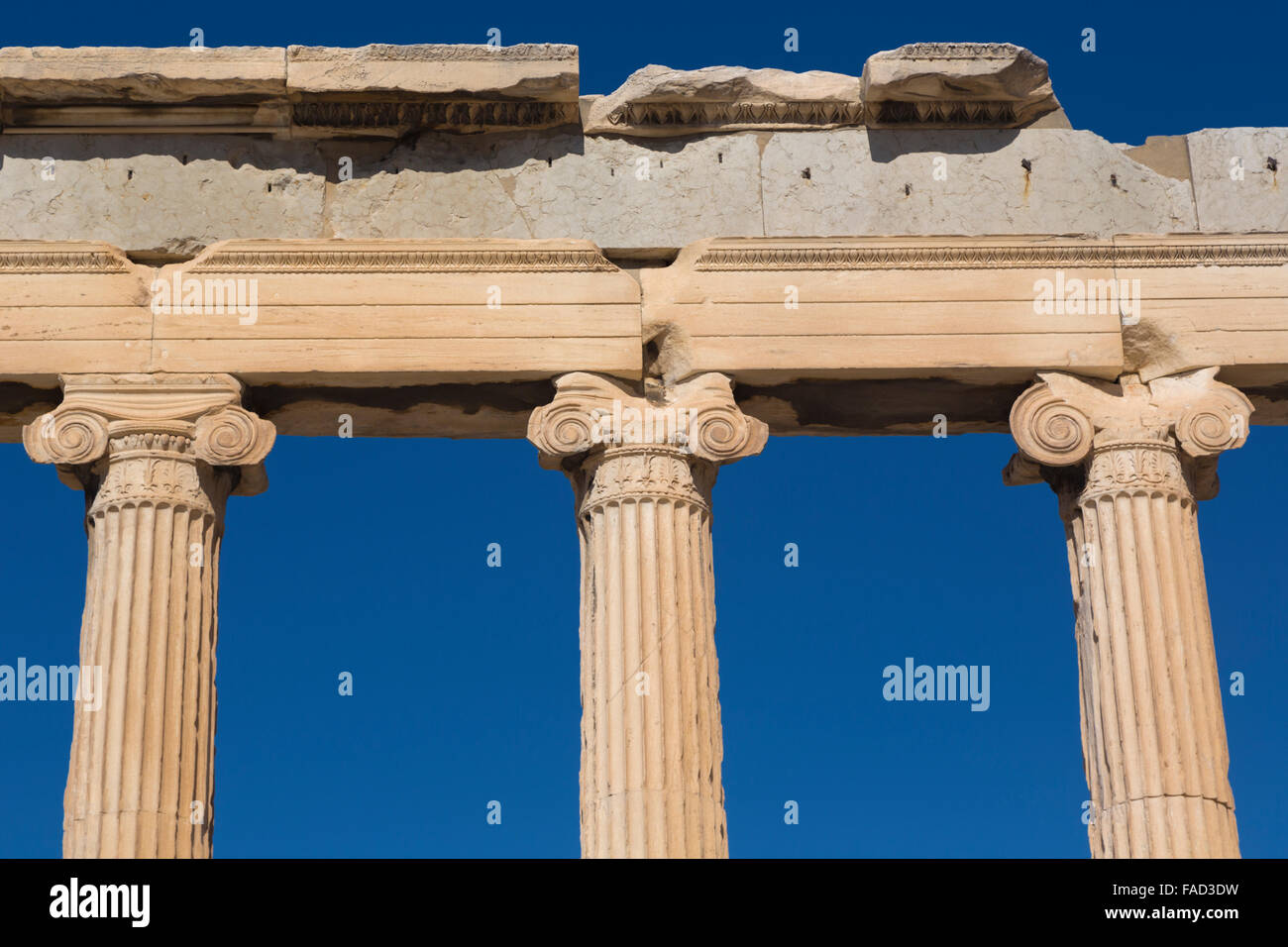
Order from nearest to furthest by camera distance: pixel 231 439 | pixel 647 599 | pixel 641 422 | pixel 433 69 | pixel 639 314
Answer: pixel 647 599 → pixel 231 439 → pixel 641 422 → pixel 639 314 → pixel 433 69

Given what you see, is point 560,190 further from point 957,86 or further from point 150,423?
point 150,423

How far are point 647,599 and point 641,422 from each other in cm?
165

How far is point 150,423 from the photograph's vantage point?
21438 millimetres

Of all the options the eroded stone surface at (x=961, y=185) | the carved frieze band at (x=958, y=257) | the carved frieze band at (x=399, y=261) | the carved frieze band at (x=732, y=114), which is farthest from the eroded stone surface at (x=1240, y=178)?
the carved frieze band at (x=399, y=261)

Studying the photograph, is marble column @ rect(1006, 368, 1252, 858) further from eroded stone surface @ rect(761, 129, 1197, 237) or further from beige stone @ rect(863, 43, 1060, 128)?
beige stone @ rect(863, 43, 1060, 128)

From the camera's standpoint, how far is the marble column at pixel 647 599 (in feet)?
67.2

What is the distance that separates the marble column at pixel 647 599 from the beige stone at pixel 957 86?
315 cm

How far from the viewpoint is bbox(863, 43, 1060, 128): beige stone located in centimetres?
2234

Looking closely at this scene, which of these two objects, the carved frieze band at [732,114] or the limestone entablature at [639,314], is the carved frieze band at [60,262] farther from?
the carved frieze band at [732,114]

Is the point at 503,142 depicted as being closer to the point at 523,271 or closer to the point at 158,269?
the point at 523,271

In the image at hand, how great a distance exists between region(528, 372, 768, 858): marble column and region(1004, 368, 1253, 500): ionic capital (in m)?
2.59

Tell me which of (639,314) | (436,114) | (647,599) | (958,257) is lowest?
(647,599)

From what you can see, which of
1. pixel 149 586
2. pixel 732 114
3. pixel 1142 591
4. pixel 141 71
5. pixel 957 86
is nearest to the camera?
pixel 149 586

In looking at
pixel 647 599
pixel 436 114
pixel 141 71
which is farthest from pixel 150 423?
pixel 647 599
